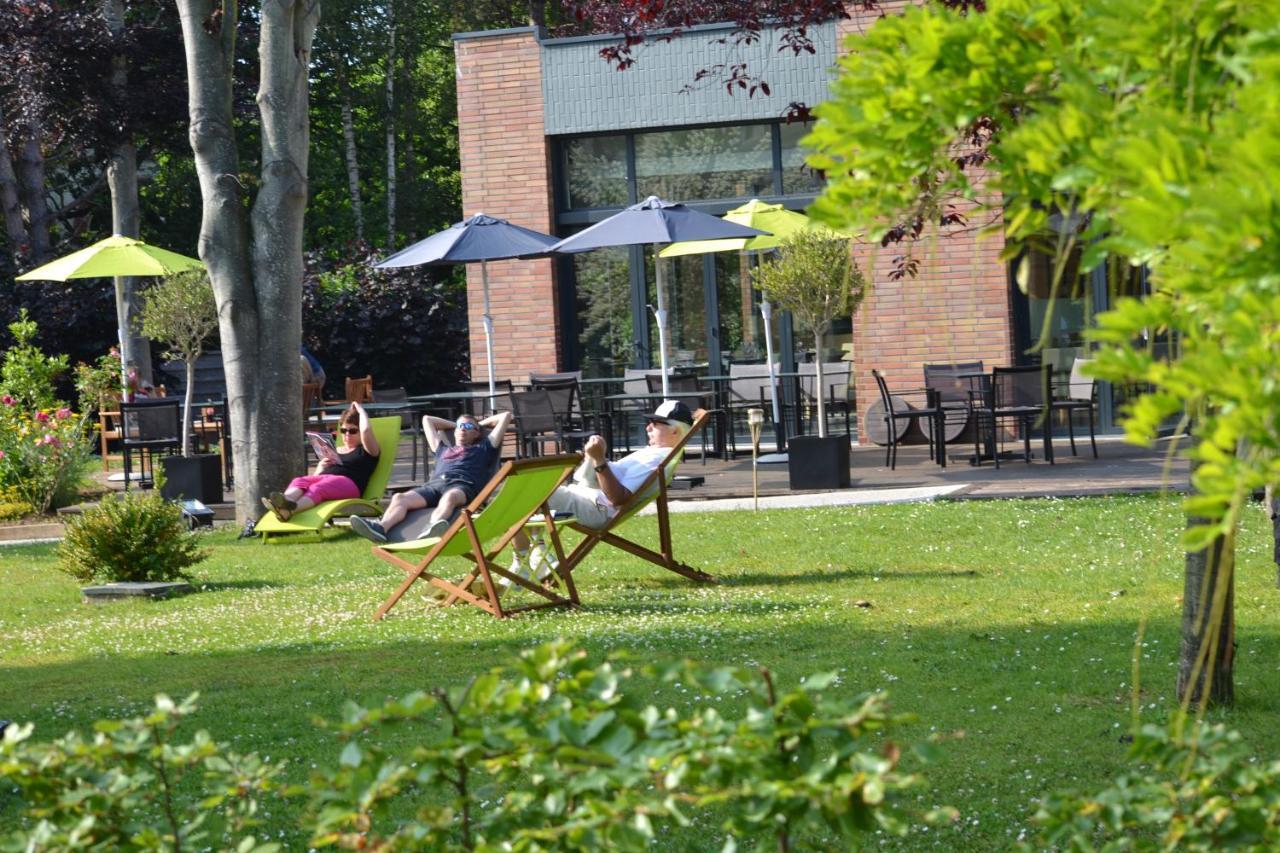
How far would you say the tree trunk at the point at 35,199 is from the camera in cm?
2659

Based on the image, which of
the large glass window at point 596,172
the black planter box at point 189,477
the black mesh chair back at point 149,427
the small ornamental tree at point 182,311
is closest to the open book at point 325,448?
the black planter box at point 189,477

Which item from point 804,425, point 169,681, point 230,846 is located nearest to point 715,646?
point 169,681

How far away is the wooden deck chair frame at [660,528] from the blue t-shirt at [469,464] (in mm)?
1431

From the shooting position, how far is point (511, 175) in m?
18.9

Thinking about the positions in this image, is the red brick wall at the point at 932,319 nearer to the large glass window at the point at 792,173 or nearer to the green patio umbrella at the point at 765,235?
the large glass window at the point at 792,173

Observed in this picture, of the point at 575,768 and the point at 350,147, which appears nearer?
the point at 575,768

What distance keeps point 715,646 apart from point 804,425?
11.3 metres

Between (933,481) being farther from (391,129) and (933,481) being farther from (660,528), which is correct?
(391,129)

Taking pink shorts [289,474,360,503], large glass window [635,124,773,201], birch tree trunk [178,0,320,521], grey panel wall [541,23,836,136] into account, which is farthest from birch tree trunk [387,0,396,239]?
pink shorts [289,474,360,503]

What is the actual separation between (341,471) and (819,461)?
383cm

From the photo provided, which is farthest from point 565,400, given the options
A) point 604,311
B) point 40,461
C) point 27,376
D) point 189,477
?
point 27,376

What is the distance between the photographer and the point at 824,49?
17969 mm

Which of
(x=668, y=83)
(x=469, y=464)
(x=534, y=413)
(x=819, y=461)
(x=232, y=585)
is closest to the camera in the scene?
(x=232, y=585)

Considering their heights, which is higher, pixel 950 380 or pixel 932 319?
pixel 932 319
